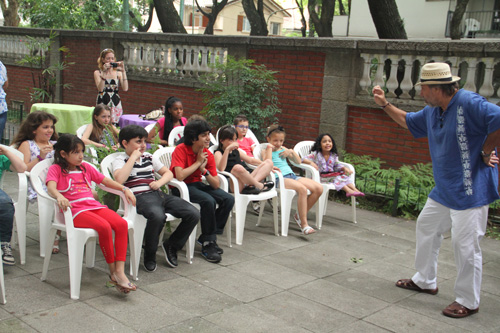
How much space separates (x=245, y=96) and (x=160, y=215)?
454 centimetres

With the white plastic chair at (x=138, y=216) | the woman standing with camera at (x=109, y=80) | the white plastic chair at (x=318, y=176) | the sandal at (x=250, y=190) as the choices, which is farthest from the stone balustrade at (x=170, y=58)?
the white plastic chair at (x=138, y=216)

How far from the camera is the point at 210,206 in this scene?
5656mm

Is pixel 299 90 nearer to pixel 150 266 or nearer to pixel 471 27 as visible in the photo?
pixel 150 266

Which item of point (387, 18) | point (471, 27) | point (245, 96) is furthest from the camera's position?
point (471, 27)

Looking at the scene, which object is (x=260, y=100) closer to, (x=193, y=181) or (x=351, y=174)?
(x=351, y=174)

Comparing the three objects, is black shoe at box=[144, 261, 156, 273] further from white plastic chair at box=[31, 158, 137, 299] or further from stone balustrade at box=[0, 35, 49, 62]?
stone balustrade at box=[0, 35, 49, 62]

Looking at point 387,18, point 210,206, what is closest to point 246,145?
point 210,206

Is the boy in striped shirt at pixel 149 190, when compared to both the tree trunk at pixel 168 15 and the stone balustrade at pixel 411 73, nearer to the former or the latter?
the stone balustrade at pixel 411 73

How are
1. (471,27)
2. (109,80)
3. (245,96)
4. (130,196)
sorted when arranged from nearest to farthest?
(130,196)
(109,80)
(245,96)
(471,27)

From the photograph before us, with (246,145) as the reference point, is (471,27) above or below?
above

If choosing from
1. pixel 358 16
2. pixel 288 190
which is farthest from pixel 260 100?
pixel 358 16

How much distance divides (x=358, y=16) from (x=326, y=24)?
1031cm

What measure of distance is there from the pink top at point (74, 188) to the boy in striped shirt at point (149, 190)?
0.40 meters

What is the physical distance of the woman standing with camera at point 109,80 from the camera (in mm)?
8898
